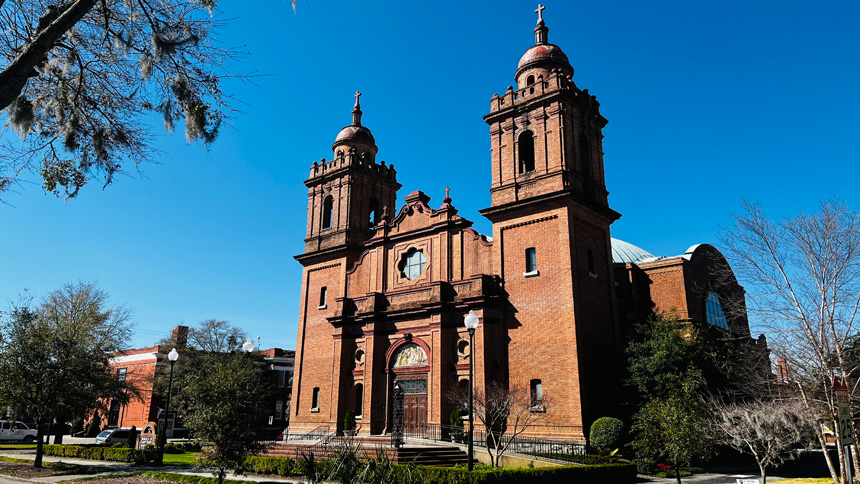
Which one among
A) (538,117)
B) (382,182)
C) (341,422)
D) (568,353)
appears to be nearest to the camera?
(568,353)

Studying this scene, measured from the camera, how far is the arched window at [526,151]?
3266 cm

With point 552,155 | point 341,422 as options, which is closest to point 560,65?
point 552,155

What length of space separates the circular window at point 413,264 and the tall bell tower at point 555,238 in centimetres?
543

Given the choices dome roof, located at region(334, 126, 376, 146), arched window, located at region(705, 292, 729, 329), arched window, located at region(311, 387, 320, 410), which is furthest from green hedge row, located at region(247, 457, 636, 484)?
dome roof, located at region(334, 126, 376, 146)

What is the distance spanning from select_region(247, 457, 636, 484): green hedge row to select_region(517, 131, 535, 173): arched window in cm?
1667

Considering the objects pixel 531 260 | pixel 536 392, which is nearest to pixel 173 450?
pixel 536 392

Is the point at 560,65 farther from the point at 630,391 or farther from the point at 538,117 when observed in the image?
the point at 630,391

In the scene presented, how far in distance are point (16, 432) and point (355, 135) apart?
119 ft

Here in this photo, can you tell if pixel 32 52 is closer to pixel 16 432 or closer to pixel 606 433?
A: pixel 606 433

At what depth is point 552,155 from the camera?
3061 centimetres

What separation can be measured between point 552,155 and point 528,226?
3920mm

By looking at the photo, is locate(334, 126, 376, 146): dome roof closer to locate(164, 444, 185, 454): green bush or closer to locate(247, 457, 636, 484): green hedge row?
locate(164, 444, 185, 454): green bush

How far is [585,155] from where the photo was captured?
33250 mm

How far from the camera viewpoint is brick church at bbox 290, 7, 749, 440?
28.2m
